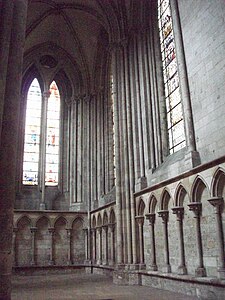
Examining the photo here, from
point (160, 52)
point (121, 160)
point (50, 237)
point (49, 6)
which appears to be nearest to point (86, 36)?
point (49, 6)

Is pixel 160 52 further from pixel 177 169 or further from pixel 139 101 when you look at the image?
pixel 177 169

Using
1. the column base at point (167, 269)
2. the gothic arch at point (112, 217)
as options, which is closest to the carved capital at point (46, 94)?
the gothic arch at point (112, 217)

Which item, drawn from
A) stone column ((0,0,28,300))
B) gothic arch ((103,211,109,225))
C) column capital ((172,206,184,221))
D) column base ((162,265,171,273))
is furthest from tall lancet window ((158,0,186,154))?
stone column ((0,0,28,300))

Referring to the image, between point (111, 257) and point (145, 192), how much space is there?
4879mm

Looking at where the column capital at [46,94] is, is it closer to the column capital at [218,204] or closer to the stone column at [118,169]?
the stone column at [118,169]

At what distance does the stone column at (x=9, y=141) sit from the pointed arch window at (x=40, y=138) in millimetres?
13315

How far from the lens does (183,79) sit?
33.8ft

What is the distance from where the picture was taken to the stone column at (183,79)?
383 inches

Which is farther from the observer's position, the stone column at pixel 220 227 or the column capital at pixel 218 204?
the column capital at pixel 218 204

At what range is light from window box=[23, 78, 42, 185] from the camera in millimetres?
19719

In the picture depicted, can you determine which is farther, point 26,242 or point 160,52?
point 26,242

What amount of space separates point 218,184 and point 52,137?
45.8ft

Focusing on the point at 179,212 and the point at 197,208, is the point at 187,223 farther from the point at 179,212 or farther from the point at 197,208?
the point at 197,208

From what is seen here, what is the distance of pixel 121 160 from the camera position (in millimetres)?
13938
